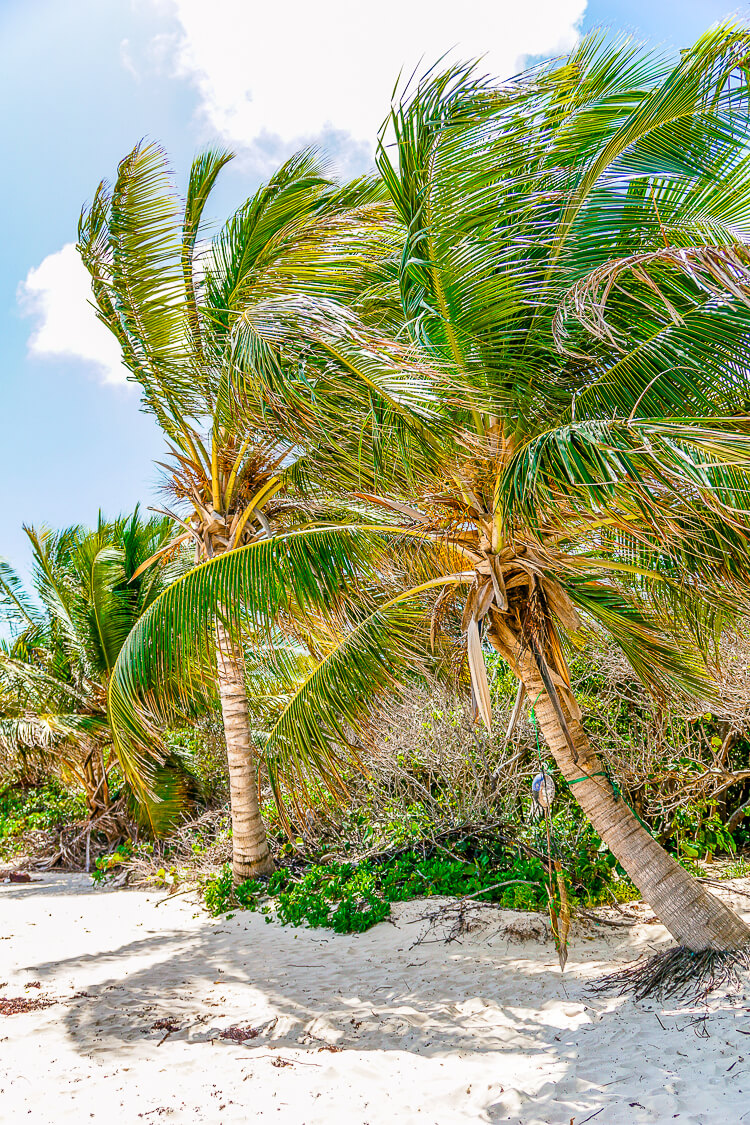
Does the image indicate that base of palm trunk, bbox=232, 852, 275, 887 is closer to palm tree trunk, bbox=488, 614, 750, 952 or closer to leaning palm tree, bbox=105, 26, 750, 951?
leaning palm tree, bbox=105, 26, 750, 951

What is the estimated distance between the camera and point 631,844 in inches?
215

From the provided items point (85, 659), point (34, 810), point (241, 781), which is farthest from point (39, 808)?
point (241, 781)

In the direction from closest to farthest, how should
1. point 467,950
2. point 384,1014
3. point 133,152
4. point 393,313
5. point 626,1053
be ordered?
point 626,1053 → point 384,1014 → point 393,313 → point 467,950 → point 133,152

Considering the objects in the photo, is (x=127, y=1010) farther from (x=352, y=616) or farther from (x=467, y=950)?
(x=352, y=616)

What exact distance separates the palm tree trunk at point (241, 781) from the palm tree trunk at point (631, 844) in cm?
466

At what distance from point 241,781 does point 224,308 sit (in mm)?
5860

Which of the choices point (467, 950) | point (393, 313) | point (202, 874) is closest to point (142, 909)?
point (202, 874)

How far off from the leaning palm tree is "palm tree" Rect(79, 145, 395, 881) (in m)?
0.72

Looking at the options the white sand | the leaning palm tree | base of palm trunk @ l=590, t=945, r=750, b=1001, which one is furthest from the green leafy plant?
base of palm trunk @ l=590, t=945, r=750, b=1001

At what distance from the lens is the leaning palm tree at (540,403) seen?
399 cm

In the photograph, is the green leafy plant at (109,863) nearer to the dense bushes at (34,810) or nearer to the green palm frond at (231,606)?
the dense bushes at (34,810)

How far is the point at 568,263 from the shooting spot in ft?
15.5

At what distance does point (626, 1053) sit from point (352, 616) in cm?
350

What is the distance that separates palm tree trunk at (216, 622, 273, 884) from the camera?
9188 millimetres
